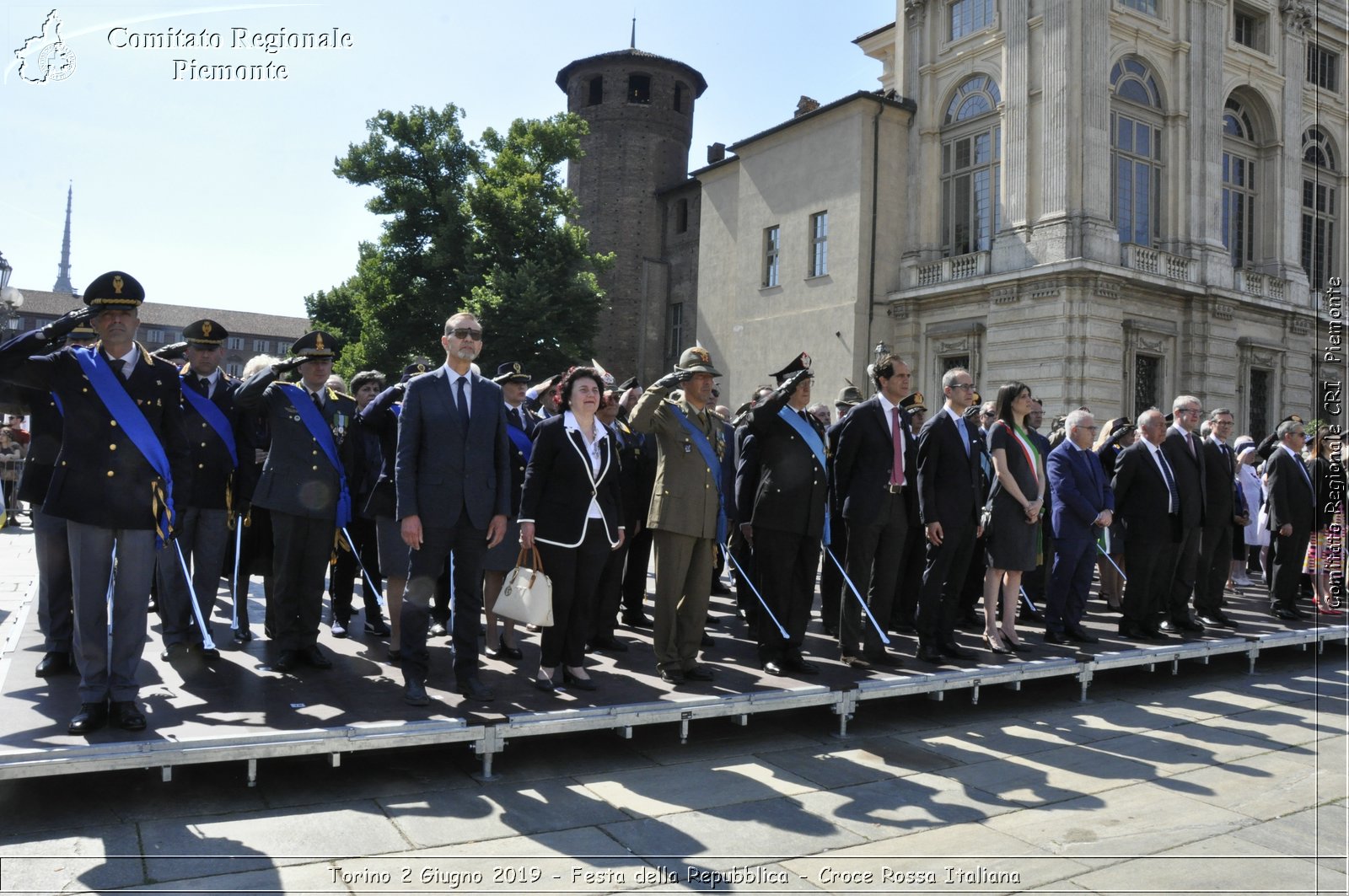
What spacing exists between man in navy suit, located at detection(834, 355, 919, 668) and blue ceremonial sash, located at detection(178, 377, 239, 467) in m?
4.41

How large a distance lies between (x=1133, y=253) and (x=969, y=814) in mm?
22048

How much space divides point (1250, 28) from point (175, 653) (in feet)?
104

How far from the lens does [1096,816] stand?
493 cm

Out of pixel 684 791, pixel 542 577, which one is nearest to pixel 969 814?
pixel 684 791

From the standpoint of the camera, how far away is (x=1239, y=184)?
27.7 m

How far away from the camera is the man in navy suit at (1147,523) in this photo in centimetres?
878

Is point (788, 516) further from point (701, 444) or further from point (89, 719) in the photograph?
point (89, 719)

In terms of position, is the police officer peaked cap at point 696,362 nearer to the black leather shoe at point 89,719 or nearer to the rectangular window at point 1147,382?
the black leather shoe at point 89,719

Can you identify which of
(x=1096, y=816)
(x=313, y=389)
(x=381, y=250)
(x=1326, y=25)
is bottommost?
(x=1096, y=816)

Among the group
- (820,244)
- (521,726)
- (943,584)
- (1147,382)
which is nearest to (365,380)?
(521,726)

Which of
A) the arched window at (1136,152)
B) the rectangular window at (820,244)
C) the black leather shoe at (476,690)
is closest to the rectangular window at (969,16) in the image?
the arched window at (1136,152)

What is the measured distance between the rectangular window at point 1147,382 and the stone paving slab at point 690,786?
2209cm

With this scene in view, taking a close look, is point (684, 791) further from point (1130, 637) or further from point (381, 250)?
point (381, 250)

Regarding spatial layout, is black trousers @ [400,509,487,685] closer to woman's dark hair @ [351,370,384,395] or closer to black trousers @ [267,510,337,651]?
black trousers @ [267,510,337,651]
